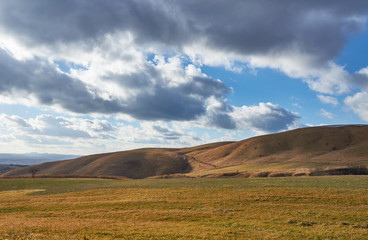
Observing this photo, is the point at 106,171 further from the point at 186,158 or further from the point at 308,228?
the point at 308,228

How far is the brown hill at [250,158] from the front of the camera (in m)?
105

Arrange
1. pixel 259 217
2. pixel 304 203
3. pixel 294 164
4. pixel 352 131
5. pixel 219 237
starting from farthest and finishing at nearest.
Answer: pixel 352 131 → pixel 294 164 → pixel 304 203 → pixel 259 217 → pixel 219 237

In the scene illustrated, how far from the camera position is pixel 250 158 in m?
130

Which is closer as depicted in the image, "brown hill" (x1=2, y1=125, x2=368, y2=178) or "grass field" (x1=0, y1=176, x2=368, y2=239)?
"grass field" (x1=0, y1=176, x2=368, y2=239)

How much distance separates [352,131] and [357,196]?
123m

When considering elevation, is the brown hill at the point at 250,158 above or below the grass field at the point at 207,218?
above

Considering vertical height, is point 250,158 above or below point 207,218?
above

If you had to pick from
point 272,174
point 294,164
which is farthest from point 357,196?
point 294,164

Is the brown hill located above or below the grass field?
above

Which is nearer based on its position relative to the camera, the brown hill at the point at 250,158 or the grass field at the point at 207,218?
the grass field at the point at 207,218

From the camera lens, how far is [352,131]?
14012cm

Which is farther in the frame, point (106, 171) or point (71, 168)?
point (71, 168)

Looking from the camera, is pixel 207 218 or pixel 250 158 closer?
pixel 207 218

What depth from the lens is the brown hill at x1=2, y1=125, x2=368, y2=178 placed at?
10525 cm
